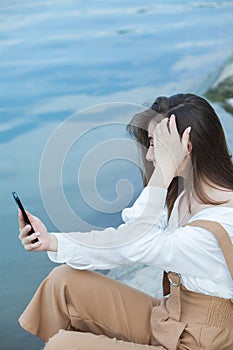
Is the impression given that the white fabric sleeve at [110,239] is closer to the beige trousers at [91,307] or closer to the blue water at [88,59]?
the beige trousers at [91,307]

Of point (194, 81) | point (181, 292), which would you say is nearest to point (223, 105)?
point (194, 81)

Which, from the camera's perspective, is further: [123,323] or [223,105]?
[223,105]

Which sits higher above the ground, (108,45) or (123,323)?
(108,45)

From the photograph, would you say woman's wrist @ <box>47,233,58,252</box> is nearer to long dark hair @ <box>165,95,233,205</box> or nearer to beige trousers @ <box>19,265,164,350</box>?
beige trousers @ <box>19,265,164,350</box>

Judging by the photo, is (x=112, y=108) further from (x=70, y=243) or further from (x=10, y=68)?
(x=70, y=243)

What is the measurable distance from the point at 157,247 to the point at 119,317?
0.87 ft

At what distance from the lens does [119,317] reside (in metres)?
1.70

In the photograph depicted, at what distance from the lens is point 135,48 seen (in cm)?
383

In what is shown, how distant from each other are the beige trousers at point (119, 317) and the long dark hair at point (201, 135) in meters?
0.26

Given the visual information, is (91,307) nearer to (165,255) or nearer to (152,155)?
(165,255)

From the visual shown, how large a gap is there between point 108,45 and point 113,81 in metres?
0.22

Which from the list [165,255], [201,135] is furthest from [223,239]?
[201,135]

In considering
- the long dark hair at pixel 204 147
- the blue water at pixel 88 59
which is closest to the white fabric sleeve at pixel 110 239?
the long dark hair at pixel 204 147

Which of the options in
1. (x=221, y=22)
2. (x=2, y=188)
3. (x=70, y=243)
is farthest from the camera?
(x=221, y=22)
